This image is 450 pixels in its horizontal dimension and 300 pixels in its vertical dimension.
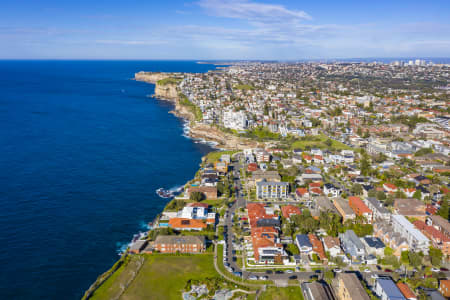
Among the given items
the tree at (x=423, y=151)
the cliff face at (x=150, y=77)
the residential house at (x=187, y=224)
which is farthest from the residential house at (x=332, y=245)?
the cliff face at (x=150, y=77)

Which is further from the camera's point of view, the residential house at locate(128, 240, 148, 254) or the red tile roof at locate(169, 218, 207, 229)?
the red tile roof at locate(169, 218, 207, 229)

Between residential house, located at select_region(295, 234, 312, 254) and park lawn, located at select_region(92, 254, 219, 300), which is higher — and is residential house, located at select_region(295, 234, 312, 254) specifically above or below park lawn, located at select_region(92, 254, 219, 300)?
above

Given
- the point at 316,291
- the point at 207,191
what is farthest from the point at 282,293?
the point at 207,191

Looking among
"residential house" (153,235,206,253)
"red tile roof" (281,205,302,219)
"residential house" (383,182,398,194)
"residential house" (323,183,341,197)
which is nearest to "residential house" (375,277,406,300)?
"red tile roof" (281,205,302,219)

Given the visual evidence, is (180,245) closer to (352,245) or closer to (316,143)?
(352,245)

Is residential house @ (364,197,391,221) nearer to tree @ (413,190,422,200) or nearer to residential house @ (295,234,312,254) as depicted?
tree @ (413,190,422,200)

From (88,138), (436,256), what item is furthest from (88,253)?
(88,138)
